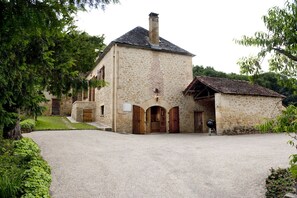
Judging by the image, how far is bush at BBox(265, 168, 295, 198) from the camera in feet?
14.0

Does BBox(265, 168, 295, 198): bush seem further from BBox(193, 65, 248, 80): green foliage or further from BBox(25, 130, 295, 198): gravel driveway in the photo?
BBox(193, 65, 248, 80): green foliage

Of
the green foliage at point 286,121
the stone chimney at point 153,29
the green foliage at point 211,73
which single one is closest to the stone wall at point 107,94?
the stone chimney at point 153,29

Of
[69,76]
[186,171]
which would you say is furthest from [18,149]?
[186,171]

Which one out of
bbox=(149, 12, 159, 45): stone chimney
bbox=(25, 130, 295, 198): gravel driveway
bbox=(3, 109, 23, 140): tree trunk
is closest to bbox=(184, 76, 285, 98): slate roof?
bbox=(149, 12, 159, 45): stone chimney

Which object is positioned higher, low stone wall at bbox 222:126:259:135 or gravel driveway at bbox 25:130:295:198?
low stone wall at bbox 222:126:259:135

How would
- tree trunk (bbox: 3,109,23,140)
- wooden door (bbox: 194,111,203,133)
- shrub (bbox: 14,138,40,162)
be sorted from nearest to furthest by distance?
shrub (bbox: 14,138,40,162), tree trunk (bbox: 3,109,23,140), wooden door (bbox: 194,111,203,133)

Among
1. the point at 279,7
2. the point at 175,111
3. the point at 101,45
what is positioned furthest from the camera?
the point at 175,111

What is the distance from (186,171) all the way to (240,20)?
388cm

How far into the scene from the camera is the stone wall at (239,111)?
45.6 feet

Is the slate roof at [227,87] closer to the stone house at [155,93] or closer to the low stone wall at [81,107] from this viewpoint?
Answer: the stone house at [155,93]

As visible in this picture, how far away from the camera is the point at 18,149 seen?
6.18m

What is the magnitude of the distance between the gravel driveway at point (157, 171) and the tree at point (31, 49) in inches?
74.4

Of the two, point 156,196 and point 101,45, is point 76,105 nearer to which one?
point 101,45

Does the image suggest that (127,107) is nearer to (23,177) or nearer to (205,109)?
(205,109)
